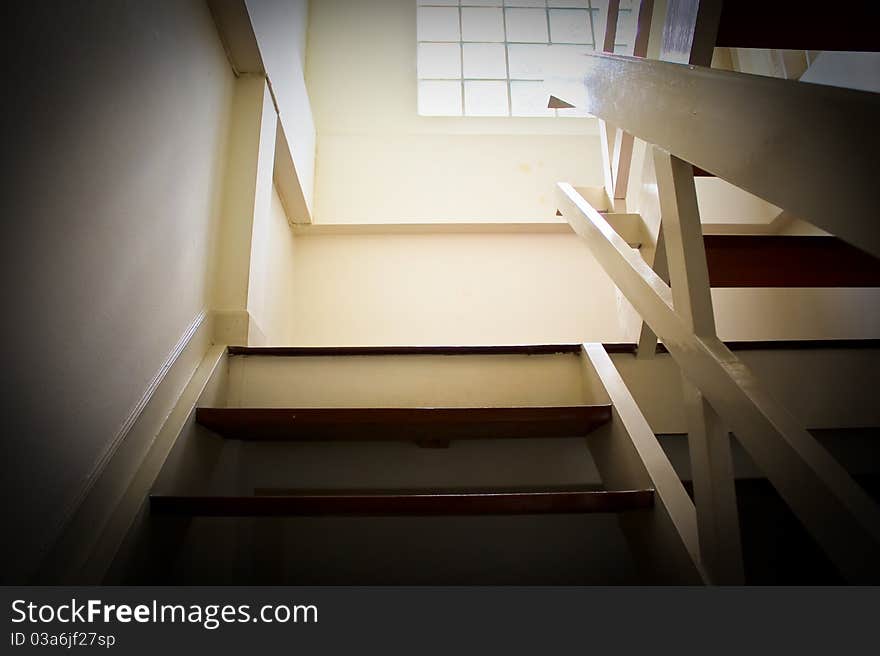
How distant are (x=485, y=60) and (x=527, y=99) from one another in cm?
50

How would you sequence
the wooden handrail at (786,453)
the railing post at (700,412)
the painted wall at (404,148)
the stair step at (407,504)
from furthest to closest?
the painted wall at (404,148), the stair step at (407,504), the railing post at (700,412), the wooden handrail at (786,453)

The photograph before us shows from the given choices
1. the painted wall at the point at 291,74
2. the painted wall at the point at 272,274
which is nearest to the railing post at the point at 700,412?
the painted wall at the point at 272,274

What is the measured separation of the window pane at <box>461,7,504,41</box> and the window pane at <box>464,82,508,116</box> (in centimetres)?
44

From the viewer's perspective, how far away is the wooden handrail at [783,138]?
515mm

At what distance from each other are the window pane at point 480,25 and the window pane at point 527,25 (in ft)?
0.26

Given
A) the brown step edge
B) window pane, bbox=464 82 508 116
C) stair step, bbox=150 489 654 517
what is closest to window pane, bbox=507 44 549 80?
window pane, bbox=464 82 508 116

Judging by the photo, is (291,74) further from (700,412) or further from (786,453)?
(786,453)

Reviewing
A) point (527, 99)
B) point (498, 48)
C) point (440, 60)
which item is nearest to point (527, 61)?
point (498, 48)

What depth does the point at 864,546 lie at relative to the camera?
61 centimetres

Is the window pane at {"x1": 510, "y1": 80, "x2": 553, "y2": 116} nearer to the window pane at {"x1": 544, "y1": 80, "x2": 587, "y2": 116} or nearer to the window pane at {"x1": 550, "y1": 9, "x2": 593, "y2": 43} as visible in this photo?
the window pane at {"x1": 550, "y1": 9, "x2": 593, "y2": 43}

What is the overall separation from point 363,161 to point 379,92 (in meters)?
0.62

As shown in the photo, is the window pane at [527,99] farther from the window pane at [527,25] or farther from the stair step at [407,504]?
the stair step at [407,504]

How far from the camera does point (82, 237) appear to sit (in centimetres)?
104
